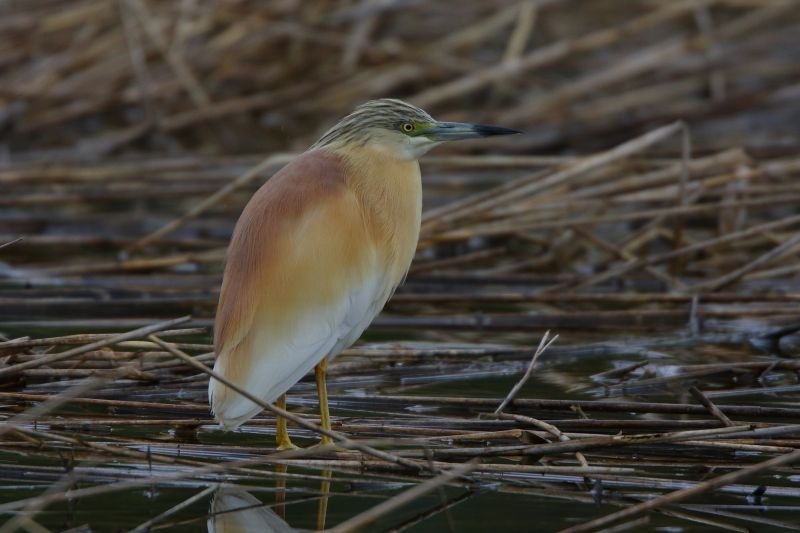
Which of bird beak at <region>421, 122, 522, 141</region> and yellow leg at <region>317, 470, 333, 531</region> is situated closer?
yellow leg at <region>317, 470, 333, 531</region>

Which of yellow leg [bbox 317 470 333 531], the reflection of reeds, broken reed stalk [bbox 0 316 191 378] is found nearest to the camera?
broken reed stalk [bbox 0 316 191 378]

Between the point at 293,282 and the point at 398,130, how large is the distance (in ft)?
1.81

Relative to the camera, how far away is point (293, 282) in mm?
3170

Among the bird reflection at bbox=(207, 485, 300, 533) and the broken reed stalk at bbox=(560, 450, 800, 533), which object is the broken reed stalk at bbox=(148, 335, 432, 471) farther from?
the broken reed stalk at bbox=(560, 450, 800, 533)

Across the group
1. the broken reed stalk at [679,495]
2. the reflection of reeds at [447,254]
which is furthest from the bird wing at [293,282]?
the broken reed stalk at [679,495]

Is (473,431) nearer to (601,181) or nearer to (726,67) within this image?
(601,181)

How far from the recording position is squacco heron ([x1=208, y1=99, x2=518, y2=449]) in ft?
10.1

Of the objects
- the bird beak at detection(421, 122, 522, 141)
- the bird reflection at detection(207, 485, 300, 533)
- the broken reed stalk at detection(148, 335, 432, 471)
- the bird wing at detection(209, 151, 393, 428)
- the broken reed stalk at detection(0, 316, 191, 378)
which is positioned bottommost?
the bird reflection at detection(207, 485, 300, 533)

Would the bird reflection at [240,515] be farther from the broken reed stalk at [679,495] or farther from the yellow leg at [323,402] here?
the broken reed stalk at [679,495]

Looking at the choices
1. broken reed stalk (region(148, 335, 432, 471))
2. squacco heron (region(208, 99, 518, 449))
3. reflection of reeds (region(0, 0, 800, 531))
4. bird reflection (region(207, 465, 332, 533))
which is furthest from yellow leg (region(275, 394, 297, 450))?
broken reed stalk (region(148, 335, 432, 471))

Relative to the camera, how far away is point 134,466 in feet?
9.09

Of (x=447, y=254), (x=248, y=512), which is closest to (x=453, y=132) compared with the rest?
(x=248, y=512)

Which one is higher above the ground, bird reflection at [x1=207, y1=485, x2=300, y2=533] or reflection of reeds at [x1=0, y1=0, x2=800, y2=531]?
reflection of reeds at [x1=0, y1=0, x2=800, y2=531]

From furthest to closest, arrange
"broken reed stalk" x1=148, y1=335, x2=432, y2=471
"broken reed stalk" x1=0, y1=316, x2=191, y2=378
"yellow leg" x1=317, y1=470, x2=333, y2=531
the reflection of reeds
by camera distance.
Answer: the reflection of reeds < "yellow leg" x1=317, y1=470, x2=333, y2=531 < "broken reed stalk" x1=148, y1=335, x2=432, y2=471 < "broken reed stalk" x1=0, y1=316, x2=191, y2=378
